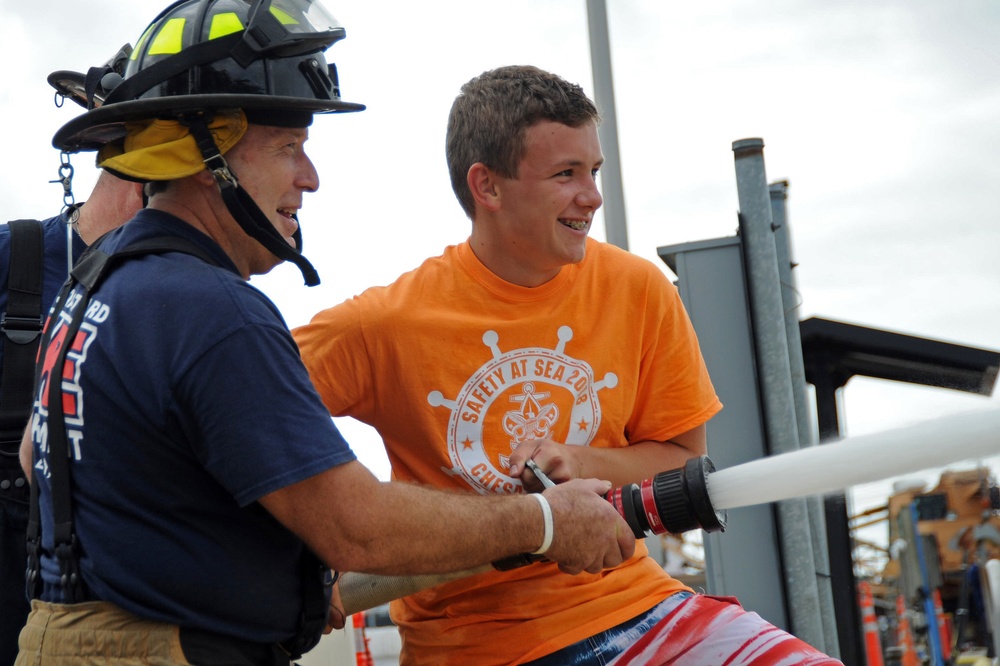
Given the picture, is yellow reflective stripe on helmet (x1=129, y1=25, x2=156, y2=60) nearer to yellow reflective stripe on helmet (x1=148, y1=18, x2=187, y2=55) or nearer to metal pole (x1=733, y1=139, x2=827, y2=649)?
yellow reflective stripe on helmet (x1=148, y1=18, x2=187, y2=55)

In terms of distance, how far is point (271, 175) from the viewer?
2574 mm

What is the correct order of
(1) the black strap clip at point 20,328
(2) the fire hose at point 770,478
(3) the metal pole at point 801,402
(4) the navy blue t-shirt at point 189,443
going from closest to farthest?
(4) the navy blue t-shirt at point 189,443 < (2) the fire hose at point 770,478 < (1) the black strap clip at point 20,328 < (3) the metal pole at point 801,402

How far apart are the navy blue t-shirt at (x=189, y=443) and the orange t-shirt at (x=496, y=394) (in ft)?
3.21

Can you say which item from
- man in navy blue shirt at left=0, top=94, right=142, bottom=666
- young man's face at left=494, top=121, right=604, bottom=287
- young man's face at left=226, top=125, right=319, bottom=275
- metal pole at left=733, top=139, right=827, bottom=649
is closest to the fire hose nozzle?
young man's face at left=494, top=121, right=604, bottom=287

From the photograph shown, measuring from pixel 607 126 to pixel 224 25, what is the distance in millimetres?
6750

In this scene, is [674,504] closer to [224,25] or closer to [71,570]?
[71,570]

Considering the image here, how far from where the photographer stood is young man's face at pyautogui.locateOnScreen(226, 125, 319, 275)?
2551mm

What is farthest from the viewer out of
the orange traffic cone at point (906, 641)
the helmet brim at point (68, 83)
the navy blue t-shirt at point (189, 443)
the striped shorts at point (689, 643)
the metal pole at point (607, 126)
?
the metal pole at point (607, 126)

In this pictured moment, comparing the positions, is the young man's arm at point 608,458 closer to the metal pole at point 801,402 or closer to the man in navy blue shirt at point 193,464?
the man in navy blue shirt at point 193,464

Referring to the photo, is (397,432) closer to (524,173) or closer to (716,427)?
(524,173)

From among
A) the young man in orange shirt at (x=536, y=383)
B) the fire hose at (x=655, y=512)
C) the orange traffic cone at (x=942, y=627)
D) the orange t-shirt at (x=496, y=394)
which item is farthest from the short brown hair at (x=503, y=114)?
the orange traffic cone at (x=942, y=627)

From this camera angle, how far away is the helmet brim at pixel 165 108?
2.44 metres

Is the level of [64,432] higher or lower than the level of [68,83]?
lower

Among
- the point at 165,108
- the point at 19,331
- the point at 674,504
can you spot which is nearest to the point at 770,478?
the point at 674,504
